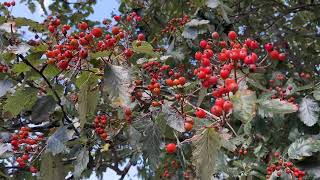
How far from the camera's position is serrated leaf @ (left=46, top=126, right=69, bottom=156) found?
2.59 metres

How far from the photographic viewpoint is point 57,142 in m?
2.65

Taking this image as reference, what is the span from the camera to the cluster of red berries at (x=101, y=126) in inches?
118

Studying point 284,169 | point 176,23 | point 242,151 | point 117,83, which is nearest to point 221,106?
point 117,83

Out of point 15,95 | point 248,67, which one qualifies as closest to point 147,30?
point 15,95

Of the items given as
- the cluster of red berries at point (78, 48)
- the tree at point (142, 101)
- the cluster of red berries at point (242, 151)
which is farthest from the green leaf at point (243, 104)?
the cluster of red berries at point (242, 151)

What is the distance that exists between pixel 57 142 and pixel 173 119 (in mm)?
691

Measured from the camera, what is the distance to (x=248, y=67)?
2111 millimetres

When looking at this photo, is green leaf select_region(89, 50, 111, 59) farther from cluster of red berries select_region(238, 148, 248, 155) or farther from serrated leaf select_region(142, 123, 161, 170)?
cluster of red berries select_region(238, 148, 248, 155)

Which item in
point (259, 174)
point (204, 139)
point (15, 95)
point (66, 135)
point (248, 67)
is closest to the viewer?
point (204, 139)

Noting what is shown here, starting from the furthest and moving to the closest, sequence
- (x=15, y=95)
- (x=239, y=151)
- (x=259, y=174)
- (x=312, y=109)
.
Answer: (x=239, y=151), (x=259, y=174), (x=312, y=109), (x=15, y=95)

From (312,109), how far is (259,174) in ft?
2.29

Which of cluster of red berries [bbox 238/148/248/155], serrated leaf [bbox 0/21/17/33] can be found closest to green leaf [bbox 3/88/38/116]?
serrated leaf [bbox 0/21/17/33]

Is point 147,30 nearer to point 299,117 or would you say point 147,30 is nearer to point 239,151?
point 239,151

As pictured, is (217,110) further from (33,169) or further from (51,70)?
(33,169)
